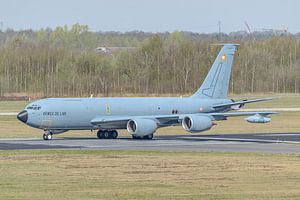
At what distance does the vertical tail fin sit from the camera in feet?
197

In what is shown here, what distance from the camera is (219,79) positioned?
199ft

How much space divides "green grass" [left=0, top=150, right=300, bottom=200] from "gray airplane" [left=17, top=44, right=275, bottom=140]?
389 inches

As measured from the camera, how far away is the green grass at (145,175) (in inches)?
1156

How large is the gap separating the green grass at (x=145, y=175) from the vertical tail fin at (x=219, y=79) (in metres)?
16.1

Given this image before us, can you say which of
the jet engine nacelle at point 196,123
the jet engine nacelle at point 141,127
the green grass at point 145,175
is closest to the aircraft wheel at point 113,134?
the jet engine nacelle at point 141,127

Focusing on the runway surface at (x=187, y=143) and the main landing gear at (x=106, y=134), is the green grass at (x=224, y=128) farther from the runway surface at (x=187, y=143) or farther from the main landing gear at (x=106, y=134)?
the runway surface at (x=187, y=143)

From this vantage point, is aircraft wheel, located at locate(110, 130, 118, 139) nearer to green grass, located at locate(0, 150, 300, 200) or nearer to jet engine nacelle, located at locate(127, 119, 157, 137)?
jet engine nacelle, located at locate(127, 119, 157, 137)

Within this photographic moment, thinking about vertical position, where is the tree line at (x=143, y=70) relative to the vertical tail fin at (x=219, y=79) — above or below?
below

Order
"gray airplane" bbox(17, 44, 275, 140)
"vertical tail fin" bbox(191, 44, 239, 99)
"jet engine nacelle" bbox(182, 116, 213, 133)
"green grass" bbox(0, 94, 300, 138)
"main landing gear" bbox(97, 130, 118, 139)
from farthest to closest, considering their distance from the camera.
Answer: "green grass" bbox(0, 94, 300, 138), "vertical tail fin" bbox(191, 44, 239, 99), "main landing gear" bbox(97, 130, 118, 139), "jet engine nacelle" bbox(182, 116, 213, 133), "gray airplane" bbox(17, 44, 275, 140)

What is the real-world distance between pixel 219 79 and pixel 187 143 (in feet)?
31.9

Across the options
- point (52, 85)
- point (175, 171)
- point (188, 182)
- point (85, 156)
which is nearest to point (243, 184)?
point (188, 182)

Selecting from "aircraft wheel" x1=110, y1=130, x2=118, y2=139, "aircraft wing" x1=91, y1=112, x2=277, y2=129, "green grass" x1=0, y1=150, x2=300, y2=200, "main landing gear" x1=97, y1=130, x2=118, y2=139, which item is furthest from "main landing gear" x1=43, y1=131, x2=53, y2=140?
"green grass" x1=0, y1=150, x2=300, y2=200

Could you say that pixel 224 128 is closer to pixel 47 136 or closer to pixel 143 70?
pixel 47 136

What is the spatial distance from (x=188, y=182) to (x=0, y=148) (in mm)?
17640
